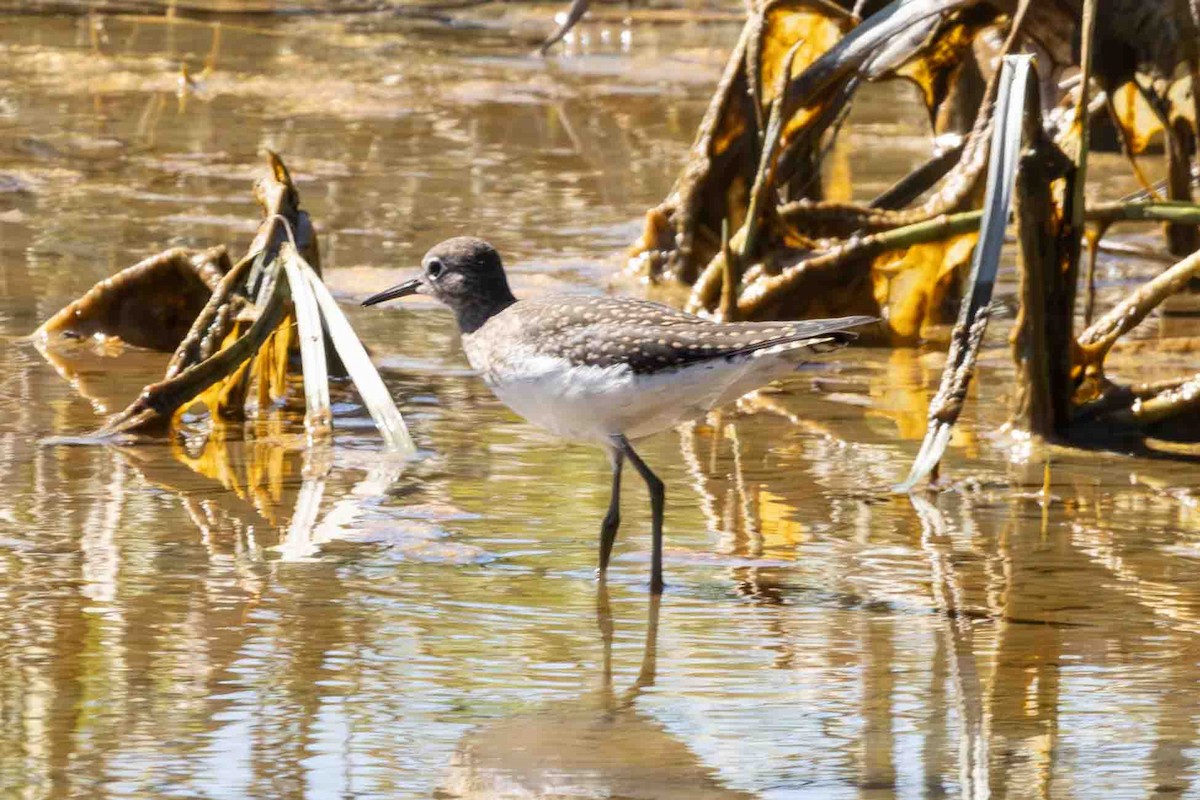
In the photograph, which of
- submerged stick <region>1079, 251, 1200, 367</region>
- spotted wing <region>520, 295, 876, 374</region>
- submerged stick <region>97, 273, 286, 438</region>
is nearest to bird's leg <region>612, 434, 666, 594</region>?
spotted wing <region>520, 295, 876, 374</region>

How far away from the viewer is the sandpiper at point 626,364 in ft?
16.3

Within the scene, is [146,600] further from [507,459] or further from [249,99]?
[249,99]

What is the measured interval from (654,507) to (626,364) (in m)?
0.41

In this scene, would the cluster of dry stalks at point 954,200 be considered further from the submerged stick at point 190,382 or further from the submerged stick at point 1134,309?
the submerged stick at point 190,382

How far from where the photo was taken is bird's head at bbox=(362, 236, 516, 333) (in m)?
5.67

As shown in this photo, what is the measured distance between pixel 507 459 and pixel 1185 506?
1.92m

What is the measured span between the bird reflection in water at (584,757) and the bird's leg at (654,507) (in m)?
0.71

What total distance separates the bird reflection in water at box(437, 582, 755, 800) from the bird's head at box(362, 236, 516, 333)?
1.58 meters

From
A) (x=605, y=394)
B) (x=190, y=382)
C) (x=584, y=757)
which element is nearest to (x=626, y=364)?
(x=605, y=394)

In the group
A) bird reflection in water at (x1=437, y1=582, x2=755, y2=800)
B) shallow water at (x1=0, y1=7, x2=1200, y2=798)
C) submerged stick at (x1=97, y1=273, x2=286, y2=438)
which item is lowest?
bird reflection in water at (x1=437, y1=582, x2=755, y2=800)

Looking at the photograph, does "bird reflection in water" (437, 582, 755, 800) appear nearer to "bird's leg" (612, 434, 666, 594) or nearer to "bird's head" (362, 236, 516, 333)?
"bird's leg" (612, 434, 666, 594)

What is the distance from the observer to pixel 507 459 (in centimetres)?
625

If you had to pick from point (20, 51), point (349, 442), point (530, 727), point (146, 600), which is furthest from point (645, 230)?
point (20, 51)

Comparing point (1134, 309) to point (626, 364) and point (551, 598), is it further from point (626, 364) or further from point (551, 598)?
point (551, 598)
